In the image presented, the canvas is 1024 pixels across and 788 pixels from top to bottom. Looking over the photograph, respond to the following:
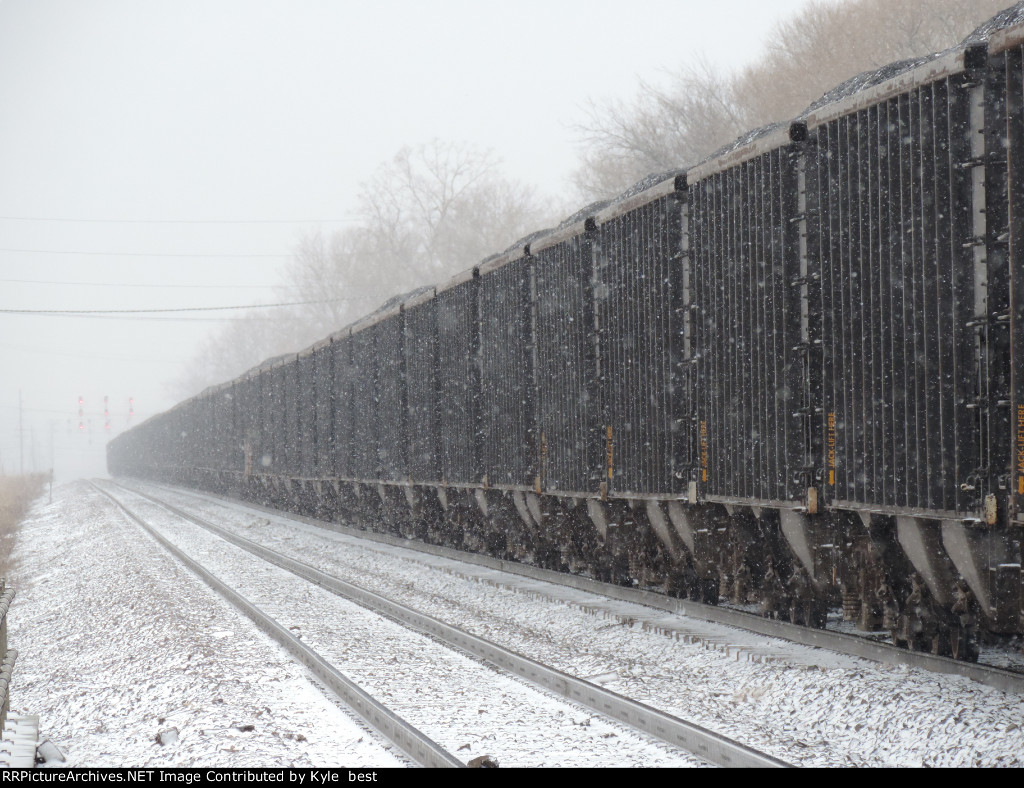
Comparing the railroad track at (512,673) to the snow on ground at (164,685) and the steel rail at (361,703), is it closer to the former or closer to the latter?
the steel rail at (361,703)

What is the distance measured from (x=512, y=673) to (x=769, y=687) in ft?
6.23

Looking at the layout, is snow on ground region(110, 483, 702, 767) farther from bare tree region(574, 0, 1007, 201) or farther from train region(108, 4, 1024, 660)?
bare tree region(574, 0, 1007, 201)

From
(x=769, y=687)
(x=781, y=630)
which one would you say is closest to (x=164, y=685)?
(x=769, y=687)

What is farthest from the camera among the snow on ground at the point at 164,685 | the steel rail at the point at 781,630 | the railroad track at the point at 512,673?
the steel rail at the point at 781,630

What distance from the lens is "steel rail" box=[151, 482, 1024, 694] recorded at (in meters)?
6.30

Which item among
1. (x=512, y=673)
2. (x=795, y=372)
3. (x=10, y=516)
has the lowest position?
(x=10, y=516)

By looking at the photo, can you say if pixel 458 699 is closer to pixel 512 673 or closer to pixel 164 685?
pixel 512 673

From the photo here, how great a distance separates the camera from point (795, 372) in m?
7.98

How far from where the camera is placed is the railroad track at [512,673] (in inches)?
208

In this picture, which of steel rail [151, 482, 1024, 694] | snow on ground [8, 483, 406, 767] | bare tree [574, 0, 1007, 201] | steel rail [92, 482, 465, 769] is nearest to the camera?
steel rail [92, 482, 465, 769]

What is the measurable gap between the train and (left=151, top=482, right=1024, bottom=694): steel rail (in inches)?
10.4

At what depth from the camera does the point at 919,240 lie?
657 cm

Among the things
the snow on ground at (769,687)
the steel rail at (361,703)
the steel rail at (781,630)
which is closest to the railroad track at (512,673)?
the steel rail at (361,703)

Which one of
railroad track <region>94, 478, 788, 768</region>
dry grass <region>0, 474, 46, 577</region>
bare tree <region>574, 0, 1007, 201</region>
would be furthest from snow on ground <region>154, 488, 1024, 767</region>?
bare tree <region>574, 0, 1007, 201</region>
